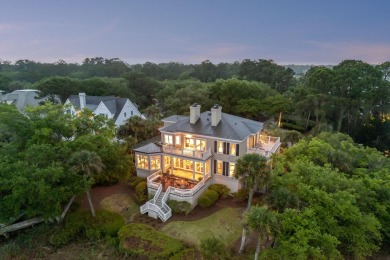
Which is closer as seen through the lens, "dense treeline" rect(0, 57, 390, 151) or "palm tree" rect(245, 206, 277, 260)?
"palm tree" rect(245, 206, 277, 260)

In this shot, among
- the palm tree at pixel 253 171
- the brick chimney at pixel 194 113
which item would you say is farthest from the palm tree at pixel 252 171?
the brick chimney at pixel 194 113

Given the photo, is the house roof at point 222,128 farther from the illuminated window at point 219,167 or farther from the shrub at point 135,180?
the shrub at point 135,180

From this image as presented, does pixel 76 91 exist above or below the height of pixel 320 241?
above

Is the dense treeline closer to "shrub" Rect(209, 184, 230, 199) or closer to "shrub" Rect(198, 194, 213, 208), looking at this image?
"shrub" Rect(209, 184, 230, 199)

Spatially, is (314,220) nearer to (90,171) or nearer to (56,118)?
(90,171)

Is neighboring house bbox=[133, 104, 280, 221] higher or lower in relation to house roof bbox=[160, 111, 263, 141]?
lower

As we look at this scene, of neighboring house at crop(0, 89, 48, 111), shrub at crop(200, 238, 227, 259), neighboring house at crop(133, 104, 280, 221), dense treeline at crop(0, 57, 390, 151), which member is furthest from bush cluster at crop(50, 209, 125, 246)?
neighboring house at crop(0, 89, 48, 111)

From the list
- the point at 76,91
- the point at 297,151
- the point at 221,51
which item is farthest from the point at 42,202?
the point at 221,51
